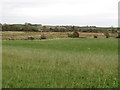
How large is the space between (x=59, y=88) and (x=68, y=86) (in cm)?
50

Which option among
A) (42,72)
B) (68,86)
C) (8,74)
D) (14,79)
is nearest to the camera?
(68,86)

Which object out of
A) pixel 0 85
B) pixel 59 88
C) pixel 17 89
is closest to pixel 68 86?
pixel 59 88

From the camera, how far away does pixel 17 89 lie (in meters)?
7.55

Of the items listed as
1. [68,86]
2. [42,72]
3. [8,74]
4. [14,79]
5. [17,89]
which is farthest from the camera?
[42,72]

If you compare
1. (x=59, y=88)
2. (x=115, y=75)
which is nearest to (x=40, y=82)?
(x=59, y=88)

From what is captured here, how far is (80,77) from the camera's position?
989cm

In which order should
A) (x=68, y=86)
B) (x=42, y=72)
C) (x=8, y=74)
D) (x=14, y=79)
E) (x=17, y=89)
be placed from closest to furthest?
(x=17, y=89) < (x=68, y=86) < (x=14, y=79) < (x=8, y=74) < (x=42, y=72)

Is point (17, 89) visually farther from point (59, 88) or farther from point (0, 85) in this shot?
point (59, 88)

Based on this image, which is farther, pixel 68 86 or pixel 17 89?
pixel 68 86

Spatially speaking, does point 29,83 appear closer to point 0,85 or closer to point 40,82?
point 40,82

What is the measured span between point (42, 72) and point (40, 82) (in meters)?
2.07

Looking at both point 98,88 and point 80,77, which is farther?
point 80,77

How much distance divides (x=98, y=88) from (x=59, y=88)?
1.47m

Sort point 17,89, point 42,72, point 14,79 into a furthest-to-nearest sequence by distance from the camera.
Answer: point 42,72 < point 14,79 < point 17,89
